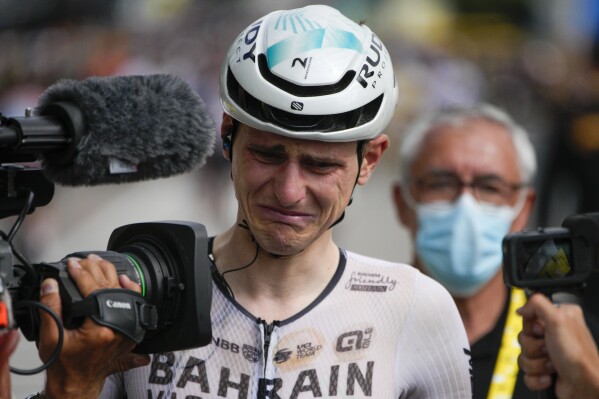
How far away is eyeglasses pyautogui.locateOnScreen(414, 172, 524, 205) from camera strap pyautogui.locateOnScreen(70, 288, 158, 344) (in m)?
2.54

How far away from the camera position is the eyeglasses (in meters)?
5.12

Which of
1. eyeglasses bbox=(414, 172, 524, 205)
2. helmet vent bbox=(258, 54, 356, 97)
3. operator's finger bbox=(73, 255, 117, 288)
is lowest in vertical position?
operator's finger bbox=(73, 255, 117, 288)

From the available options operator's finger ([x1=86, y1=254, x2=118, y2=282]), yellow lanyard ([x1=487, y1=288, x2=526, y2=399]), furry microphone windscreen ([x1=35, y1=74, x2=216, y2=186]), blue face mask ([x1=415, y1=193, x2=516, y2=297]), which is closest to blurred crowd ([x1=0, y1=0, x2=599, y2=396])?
blue face mask ([x1=415, y1=193, x2=516, y2=297])

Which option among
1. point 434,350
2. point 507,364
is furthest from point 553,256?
point 507,364

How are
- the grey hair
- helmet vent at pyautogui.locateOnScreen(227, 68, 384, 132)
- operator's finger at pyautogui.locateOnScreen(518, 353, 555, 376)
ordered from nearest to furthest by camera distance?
operator's finger at pyautogui.locateOnScreen(518, 353, 555, 376)
helmet vent at pyautogui.locateOnScreen(227, 68, 384, 132)
the grey hair

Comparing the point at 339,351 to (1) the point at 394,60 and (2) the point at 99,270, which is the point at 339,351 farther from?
(1) the point at 394,60

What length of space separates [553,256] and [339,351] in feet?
2.55

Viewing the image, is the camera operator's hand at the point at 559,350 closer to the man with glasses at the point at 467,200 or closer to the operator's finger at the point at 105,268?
the operator's finger at the point at 105,268

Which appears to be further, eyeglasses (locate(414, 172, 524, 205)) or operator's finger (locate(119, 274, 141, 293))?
eyeglasses (locate(414, 172, 524, 205))

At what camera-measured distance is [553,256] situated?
9.76 ft

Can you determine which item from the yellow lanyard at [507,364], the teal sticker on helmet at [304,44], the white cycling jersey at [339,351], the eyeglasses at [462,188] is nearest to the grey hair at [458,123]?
the eyeglasses at [462,188]

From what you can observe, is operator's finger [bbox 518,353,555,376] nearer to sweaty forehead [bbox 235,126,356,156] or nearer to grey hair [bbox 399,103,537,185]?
sweaty forehead [bbox 235,126,356,156]

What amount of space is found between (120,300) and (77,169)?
33 cm

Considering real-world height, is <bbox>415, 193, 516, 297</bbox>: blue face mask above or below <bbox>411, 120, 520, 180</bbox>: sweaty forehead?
below
